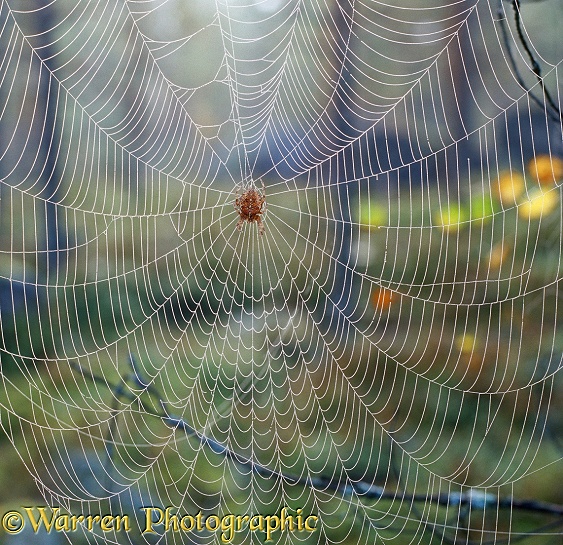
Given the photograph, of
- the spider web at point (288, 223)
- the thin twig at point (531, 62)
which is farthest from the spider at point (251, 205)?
the thin twig at point (531, 62)

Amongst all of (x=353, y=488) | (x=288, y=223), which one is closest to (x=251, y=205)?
(x=288, y=223)

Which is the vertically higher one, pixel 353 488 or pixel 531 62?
pixel 531 62

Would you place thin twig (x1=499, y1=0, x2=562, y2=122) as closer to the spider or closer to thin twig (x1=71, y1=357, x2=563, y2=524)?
Answer: the spider

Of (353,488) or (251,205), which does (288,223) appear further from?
(353,488)

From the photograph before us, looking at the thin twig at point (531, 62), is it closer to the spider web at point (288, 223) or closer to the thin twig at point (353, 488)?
the spider web at point (288, 223)

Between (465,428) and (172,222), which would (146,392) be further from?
(465,428)

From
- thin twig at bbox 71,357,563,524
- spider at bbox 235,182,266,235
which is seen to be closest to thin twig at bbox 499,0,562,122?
spider at bbox 235,182,266,235

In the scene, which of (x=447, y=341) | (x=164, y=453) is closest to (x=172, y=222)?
(x=164, y=453)
